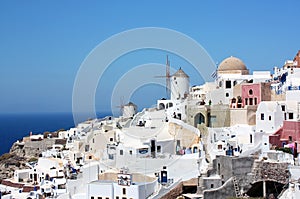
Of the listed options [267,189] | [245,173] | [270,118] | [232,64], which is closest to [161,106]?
[232,64]

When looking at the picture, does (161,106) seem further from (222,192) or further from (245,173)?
(222,192)

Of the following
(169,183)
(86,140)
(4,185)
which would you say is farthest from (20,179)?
(169,183)

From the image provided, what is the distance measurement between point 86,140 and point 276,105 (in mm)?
12822

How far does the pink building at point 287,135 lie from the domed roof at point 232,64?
35.1ft

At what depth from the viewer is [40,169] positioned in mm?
27625

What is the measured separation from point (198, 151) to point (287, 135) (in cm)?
425

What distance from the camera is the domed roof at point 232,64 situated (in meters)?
30.4

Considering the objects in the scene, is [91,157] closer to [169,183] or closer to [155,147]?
[155,147]

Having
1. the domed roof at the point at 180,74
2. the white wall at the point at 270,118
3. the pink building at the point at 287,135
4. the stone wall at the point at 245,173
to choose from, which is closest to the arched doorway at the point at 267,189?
the stone wall at the point at 245,173

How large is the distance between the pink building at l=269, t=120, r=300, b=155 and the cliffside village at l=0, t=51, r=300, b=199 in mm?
44

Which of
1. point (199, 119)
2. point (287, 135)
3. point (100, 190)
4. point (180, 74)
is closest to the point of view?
point (100, 190)

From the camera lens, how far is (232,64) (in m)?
30.6

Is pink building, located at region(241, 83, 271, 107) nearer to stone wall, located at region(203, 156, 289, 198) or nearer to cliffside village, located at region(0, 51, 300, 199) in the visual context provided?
cliffside village, located at region(0, 51, 300, 199)

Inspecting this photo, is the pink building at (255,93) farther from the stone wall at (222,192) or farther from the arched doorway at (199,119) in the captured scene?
the stone wall at (222,192)
